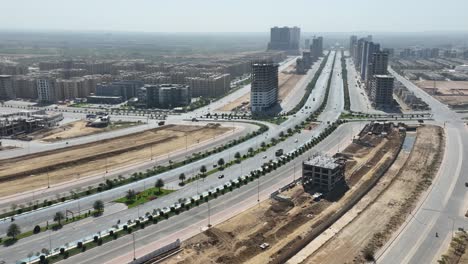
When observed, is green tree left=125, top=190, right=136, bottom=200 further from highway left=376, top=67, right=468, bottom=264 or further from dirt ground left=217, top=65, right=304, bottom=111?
dirt ground left=217, top=65, right=304, bottom=111

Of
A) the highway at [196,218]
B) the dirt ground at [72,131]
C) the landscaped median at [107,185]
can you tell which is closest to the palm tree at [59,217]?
the landscaped median at [107,185]

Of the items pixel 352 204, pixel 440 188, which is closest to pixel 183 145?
pixel 352 204

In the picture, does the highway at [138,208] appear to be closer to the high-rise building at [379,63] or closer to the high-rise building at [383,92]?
Result: the high-rise building at [383,92]

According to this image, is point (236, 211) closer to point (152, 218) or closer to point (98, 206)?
point (152, 218)

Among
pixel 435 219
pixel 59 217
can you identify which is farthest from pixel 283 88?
pixel 59 217

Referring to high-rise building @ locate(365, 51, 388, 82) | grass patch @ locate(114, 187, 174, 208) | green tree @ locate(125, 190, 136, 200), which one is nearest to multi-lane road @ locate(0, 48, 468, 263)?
grass patch @ locate(114, 187, 174, 208)

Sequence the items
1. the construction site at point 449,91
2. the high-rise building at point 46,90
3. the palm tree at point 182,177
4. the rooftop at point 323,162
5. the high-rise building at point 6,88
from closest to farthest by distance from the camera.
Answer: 1. the rooftop at point 323,162
2. the palm tree at point 182,177
3. the construction site at point 449,91
4. the high-rise building at point 46,90
5. the high-rise building at point 6,88
